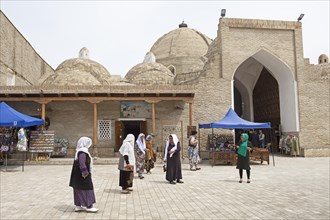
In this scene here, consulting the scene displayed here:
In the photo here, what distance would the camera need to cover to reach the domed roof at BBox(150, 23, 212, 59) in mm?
30484

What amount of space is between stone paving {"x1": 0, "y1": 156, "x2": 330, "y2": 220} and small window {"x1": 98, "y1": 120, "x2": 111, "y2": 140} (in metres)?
6.14

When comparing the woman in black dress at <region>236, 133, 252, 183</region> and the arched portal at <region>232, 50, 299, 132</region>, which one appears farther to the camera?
the arched portal at <region>232, 50, 299, 132</region>

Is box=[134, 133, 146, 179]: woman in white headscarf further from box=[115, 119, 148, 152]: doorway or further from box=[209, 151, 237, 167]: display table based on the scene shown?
box=[115, 119, 148, 152]: doorway

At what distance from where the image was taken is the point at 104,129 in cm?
1555

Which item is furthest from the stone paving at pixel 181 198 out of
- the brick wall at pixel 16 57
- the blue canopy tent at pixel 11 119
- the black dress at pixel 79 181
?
the brick wall at pixel 16 57

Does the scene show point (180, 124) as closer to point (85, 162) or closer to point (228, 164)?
point (228, 164)

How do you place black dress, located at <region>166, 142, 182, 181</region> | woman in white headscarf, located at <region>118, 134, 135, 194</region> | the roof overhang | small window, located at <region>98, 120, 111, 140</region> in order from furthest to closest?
small window, located at <region>98, 120, 111, 140</region> → the roof overhang → black dress, located at <region>166, 142, 182, 181</region> → woman in white headscarf, located at <region>118, 134, 135, 194</region>

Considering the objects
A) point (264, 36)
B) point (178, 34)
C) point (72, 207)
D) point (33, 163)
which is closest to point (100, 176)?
point (72, 207)

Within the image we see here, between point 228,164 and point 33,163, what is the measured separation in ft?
26.6

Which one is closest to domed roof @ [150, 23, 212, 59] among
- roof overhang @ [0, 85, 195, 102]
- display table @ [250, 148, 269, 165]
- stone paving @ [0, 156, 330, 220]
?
roof overhang @ [0, 85, 195, 102]

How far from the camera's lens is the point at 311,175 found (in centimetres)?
966

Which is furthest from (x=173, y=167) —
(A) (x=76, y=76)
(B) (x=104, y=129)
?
(A) (x=76, y=76)

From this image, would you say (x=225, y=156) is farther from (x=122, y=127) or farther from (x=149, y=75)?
(x=149, y=75)

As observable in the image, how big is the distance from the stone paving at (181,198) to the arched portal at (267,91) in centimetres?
852
